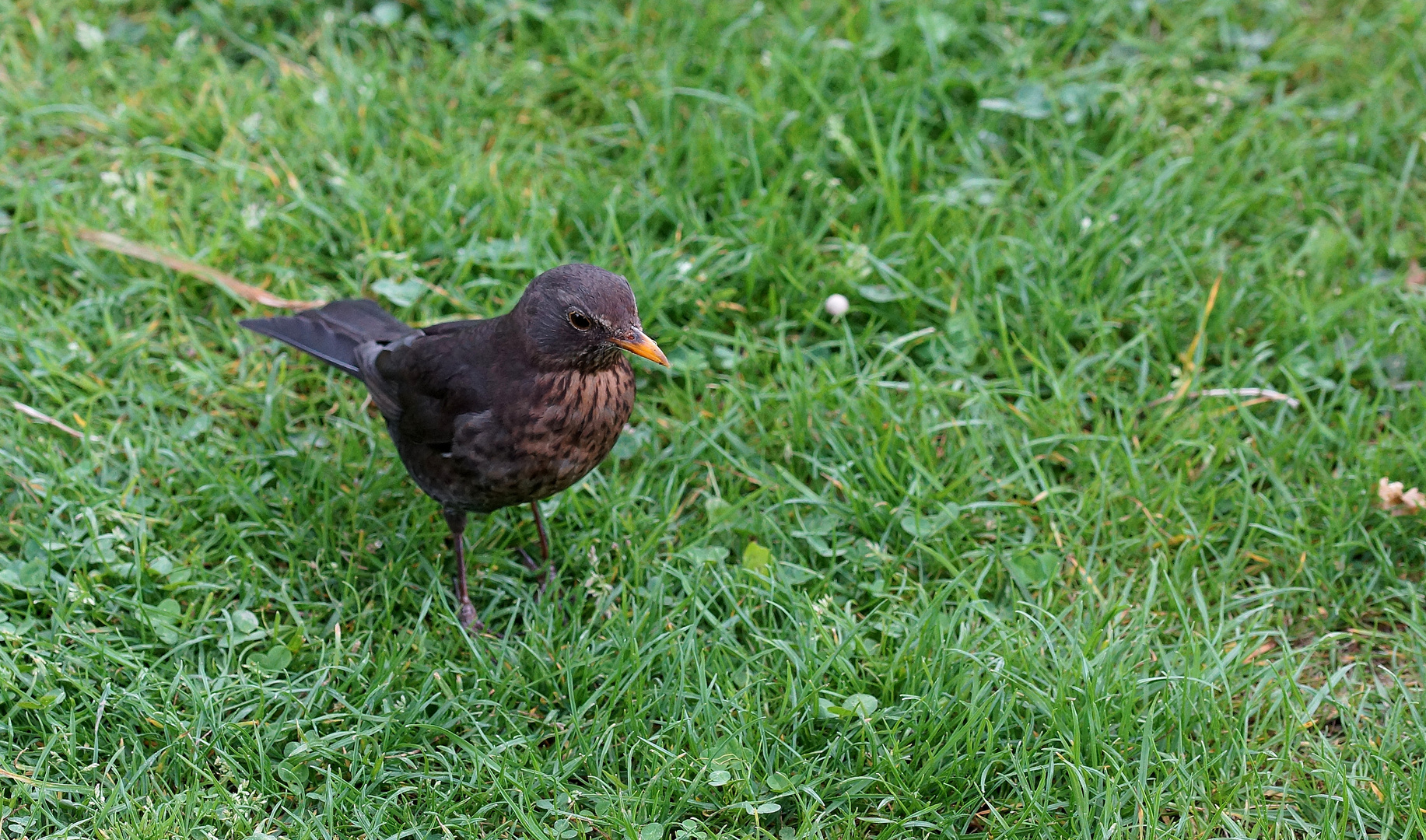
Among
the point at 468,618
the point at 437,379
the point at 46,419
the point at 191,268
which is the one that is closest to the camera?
the point at 437,379

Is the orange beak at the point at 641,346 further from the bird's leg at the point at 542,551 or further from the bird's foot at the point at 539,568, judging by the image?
the bird's foot at the point at 539,568

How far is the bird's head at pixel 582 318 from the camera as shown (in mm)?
3168

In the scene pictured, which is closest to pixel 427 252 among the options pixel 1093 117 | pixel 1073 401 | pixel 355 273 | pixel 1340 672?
pixel 355 273

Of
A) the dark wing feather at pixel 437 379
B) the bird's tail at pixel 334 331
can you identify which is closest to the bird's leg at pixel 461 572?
the dark wing feather at pixel 437 379

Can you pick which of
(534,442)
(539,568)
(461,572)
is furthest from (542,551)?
(534,442)

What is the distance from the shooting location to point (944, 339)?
4.23m

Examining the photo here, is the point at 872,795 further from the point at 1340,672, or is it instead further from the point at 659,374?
the point at 659,374

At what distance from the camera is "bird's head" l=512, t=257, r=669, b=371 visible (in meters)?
3.17

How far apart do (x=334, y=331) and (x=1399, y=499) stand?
3333 millimetres

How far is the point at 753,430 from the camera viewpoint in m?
4.05

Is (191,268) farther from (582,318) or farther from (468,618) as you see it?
(582,318)

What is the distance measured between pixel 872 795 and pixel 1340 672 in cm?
136

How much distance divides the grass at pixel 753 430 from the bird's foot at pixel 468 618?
7 centimetres

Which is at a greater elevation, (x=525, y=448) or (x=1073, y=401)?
(x=525, y=448)
